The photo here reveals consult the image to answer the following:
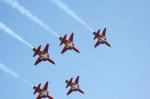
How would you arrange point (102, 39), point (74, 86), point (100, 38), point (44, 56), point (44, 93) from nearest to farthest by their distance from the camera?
point (44, 56) < point (44, 93) < point (100, 38) < point (102, 39) < point (74, 86)

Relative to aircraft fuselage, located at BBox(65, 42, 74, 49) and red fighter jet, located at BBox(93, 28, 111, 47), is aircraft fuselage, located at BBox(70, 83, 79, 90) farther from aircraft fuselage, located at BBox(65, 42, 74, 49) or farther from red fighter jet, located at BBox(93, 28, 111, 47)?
red fighter jet, located at BBox(93, 28, 111, 47)

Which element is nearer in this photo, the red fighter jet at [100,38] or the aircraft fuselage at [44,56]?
the aircraft fuselage at [44,56]

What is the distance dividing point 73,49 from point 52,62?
22.8 feet

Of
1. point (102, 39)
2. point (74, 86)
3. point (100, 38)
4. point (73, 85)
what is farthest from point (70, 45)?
point (74, 86)

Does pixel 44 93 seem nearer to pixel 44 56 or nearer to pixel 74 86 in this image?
pixel 74 86

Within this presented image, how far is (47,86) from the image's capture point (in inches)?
6142

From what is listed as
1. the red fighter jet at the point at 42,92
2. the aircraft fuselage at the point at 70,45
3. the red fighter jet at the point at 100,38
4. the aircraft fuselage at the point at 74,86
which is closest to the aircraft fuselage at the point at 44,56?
the aircraft fuselage at the point at 70,45

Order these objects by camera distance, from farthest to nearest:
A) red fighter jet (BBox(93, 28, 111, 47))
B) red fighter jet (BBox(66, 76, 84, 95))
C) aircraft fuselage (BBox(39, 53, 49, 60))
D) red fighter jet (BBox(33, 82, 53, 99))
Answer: red fighter jet (BBox(66, 76, 84, 95)) → red fighter jet (BBox(93, 28, 111, 47)) → red fighter jet (BBox(33, 82, 53, 99)) → aircraft fuselage (BBox(39, 53, 49, 60))

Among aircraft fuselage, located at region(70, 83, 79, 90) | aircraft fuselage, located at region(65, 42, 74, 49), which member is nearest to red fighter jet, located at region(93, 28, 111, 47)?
aircraft fuselage, located at region(65, 42, 74, 49)

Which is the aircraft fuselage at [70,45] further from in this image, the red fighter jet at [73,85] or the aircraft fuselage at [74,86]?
the aircraft fuselage at [74,86]

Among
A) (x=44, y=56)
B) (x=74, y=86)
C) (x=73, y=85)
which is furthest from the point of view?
(x=74, y=86)

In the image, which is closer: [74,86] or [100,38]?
[100,38]

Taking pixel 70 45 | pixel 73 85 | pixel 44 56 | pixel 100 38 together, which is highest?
pixel 100 38

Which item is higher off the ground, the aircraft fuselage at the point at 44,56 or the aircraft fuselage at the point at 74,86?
the aircraft fuselage at the point at 44,56
